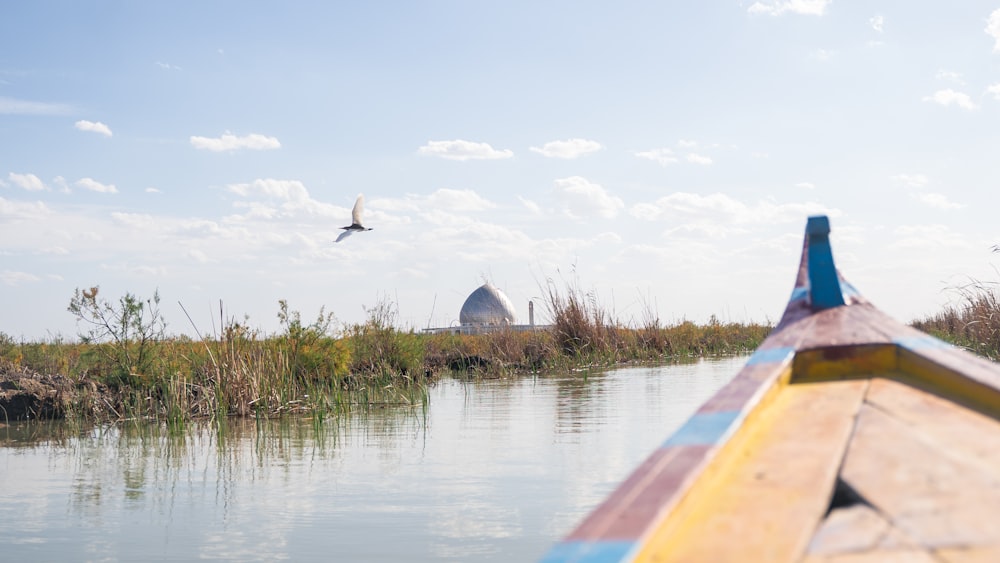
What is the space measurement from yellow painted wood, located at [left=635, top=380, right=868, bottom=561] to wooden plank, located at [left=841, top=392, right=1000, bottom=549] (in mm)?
62

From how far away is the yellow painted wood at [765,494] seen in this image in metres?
1.52

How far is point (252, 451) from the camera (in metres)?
7.07

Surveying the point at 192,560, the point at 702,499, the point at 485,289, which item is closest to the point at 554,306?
the point at 192,560

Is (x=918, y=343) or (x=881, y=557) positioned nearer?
(x=881, y=557)

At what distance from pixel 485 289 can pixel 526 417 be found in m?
56.8

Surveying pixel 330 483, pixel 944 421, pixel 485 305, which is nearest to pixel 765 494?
pixel 944 421

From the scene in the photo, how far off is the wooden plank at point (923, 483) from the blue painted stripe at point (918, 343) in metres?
0.51

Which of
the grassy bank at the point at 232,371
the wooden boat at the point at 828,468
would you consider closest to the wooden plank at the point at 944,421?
the wooden boat at the point at 828,468

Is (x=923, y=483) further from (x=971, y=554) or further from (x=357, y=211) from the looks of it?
(x=357, y=211)

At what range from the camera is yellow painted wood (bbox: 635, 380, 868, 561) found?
1521 mm

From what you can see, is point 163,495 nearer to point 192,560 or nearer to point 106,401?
point 192,560

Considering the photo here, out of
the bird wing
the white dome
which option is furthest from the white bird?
the white dome

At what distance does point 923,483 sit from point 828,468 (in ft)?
0.59

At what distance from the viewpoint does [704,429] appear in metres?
1.97
